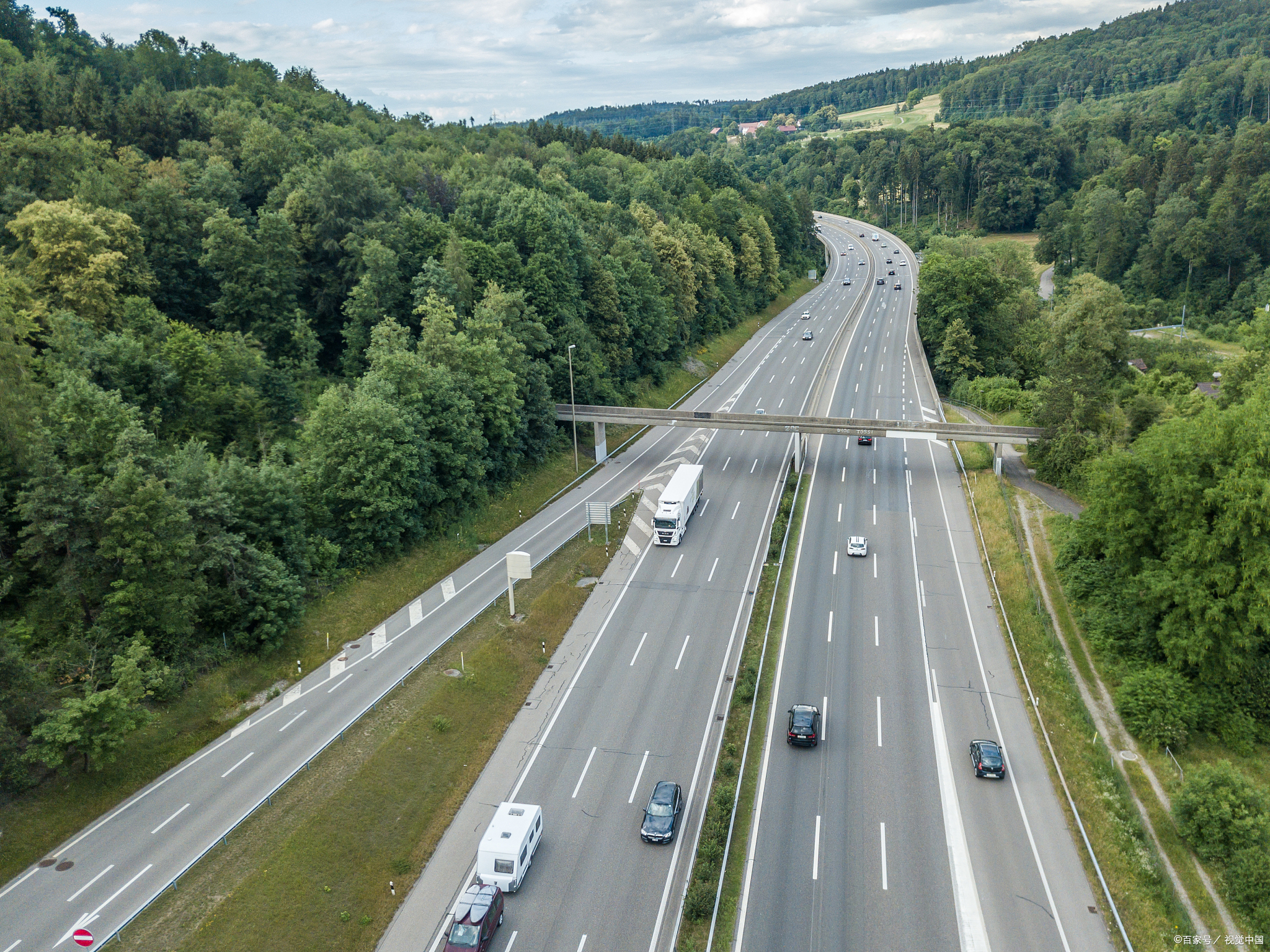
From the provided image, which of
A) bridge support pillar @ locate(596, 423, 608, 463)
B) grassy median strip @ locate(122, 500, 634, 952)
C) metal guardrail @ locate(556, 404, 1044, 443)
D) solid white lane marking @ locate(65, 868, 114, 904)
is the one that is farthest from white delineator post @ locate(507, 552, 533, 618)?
bridge support pillar @ locate(596, 423, 608, 463)

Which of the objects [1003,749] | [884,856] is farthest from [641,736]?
[1003,749]

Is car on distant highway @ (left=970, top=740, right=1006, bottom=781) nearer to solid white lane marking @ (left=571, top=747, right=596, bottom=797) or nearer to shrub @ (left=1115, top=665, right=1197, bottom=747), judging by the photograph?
shrub @ (left=1115, top=665, right=1197, bottom=747)

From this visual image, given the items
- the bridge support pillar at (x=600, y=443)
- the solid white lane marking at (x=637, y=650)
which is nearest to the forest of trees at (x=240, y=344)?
the bridge support pillar at (x=600, y=443)

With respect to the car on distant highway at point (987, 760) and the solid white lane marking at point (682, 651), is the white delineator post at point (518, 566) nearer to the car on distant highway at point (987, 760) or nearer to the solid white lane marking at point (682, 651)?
the solid white lane marking at point (682, 651)

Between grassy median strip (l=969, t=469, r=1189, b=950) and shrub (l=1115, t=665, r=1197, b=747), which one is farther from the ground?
shrub (l=1115, t=665, r=1197, b=747)

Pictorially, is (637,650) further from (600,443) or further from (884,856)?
(600,443)

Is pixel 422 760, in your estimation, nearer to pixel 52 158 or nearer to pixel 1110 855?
pixel 1110 855
